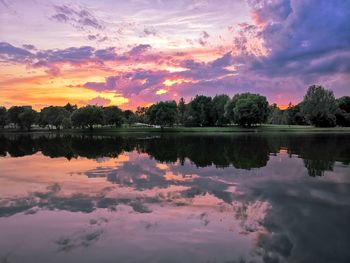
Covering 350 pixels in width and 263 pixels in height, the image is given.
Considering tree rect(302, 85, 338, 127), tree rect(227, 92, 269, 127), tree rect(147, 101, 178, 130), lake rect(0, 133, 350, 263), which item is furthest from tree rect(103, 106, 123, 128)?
lake rect(0, 133, 350, 263)

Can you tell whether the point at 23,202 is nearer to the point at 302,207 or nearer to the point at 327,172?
the point at 302,207

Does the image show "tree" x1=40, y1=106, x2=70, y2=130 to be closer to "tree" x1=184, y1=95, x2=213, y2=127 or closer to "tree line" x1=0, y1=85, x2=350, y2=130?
"tree line" x1=0, y1=85, x2=350, y2=130

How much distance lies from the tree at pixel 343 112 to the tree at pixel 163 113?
70.0 m

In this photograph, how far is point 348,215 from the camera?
15.4 meters

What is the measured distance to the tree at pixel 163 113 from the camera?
142 metres

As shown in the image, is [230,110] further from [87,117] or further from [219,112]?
[87,117]

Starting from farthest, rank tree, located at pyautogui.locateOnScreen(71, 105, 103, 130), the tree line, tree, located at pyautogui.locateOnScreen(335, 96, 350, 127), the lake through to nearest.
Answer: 1. tree, located at pyautogui.locateOnScreen(335, 96, 350, 127)
2. tree, located at pyautogui.locateOnScreen(71, 105, 103, 130)
3. the tree line
4. the lake

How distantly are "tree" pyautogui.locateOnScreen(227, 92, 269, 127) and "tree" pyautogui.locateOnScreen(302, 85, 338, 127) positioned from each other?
973 inches

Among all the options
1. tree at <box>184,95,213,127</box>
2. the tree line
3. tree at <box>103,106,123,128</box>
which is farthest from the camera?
tree at <box>103,106,123,128</box>

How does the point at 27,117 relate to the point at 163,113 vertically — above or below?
below

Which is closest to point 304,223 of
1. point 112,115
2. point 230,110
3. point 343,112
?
point 230,110

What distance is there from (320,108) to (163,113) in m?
63.9

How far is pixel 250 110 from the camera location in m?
136

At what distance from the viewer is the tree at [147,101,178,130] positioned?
468 feet
